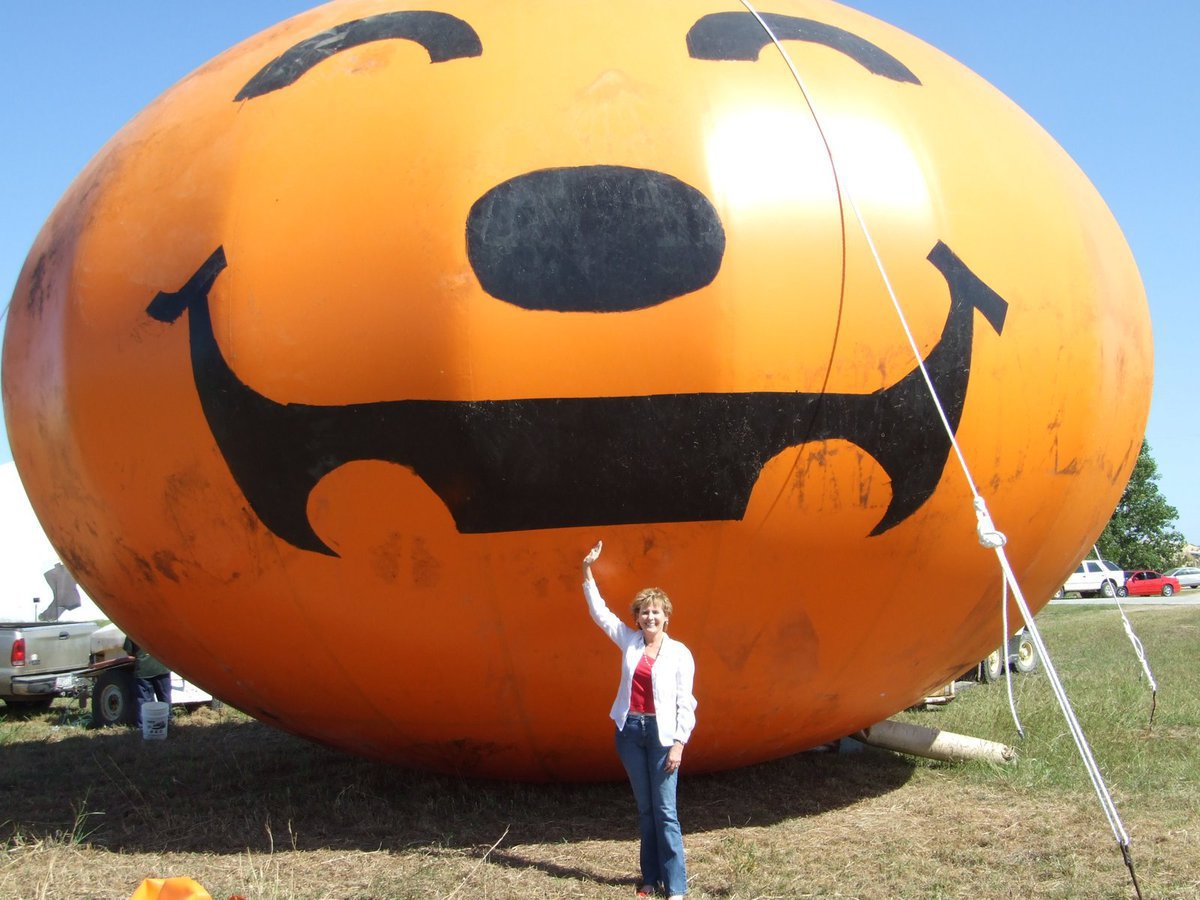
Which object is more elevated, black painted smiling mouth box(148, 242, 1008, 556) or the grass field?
black painted smiling mouth box(148, 242, 1008, 556)

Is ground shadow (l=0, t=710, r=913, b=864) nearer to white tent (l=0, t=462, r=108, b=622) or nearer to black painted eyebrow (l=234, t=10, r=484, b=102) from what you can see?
black painted eyebrow (l=234, t=10, r=484, b=102)

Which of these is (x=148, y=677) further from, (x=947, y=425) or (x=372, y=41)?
(x=947, y=425)

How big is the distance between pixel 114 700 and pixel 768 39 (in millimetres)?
7990

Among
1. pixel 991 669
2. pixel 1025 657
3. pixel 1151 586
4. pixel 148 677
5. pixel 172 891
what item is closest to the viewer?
pixel 172 891

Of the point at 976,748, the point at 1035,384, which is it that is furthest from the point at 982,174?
the point at 976,748

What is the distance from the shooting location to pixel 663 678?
4.30 m

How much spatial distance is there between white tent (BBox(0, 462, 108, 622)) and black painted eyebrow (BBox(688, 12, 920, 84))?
20.5 m

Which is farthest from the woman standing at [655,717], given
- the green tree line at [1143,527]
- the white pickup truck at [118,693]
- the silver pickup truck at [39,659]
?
the green tree line at [1143,527]

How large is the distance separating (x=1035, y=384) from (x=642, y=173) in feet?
6.07

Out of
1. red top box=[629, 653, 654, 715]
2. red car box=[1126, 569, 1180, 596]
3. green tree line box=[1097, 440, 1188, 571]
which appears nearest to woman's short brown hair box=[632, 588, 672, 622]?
red top box=[629, 653, 654, 715]

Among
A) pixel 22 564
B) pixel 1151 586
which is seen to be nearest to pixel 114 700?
pixel 22 564

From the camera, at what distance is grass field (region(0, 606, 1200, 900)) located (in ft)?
14.9

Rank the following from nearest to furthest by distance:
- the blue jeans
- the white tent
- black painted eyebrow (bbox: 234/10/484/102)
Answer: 1. the blue jeans
2. black painted eyebrow (bbox: 234/10/484/102)
3. the white tent

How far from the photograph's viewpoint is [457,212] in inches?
176
